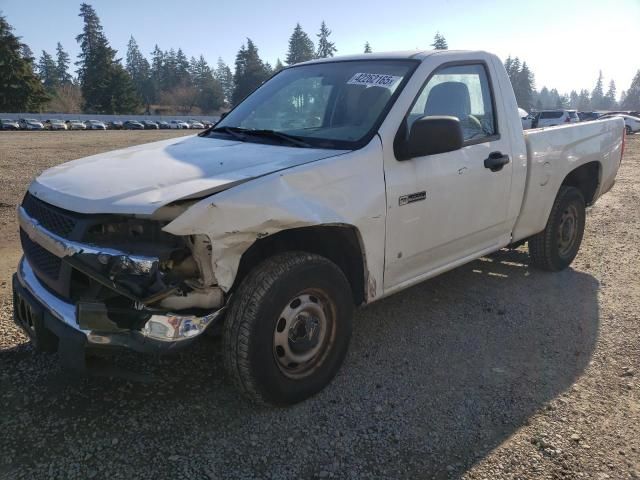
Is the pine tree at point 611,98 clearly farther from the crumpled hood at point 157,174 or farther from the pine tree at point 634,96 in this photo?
the crumpled hood at point 157,174

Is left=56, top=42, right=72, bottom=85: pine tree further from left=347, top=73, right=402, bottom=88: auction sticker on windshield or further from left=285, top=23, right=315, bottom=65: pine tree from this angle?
left=347, top=73, right=402, bottom=88: auction sticker on windshield

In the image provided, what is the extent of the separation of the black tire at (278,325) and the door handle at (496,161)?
5.24 feet

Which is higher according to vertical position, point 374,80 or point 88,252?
point 374,80

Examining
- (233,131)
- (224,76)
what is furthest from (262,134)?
(224,76)

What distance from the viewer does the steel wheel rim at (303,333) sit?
9.20ft

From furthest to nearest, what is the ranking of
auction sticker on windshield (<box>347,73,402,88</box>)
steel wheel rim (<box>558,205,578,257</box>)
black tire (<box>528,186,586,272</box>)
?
steel wheel rim (<box>558,205,578,257</box>) → black tire (<box>528,186,586,272</box>) → auction sticker on windshield (<box>347,73,402,88</box>)

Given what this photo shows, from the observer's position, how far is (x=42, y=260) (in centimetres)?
276

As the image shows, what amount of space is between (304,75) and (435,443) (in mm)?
2876

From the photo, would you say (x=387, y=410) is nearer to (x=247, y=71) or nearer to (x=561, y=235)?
(x=561, y=235)

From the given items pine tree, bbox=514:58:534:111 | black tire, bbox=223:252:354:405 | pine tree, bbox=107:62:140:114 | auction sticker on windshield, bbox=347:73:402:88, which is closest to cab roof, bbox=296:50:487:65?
auction sticker on windshield, bbox=347:73:402:88

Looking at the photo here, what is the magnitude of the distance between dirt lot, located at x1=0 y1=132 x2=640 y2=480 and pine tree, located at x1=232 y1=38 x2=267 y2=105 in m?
75.1

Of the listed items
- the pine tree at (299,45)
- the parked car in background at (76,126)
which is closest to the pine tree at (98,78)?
the parked car in background at (76,126)

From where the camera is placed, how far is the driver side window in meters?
3.57

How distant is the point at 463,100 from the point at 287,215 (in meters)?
2.08
